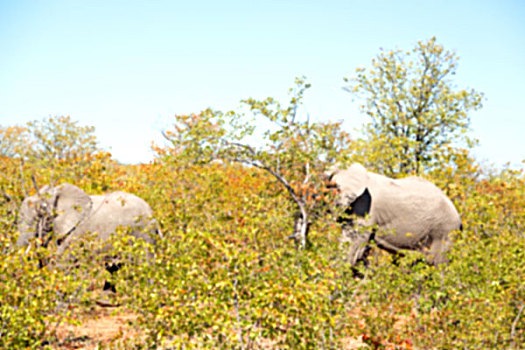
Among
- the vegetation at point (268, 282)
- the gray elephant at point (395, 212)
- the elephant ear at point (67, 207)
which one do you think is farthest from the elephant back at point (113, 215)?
the gray elephant at point (395, 212)

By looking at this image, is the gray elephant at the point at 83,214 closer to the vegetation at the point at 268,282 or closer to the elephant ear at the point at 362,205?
the vegetation at the point at 268,282

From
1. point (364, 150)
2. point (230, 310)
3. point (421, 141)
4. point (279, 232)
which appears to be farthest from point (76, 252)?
point (421, 141)

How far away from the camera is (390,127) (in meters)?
20.1

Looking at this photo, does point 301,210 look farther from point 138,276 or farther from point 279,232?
point 138,276

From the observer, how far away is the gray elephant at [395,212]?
38.1 ft

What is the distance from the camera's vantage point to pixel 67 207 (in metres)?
Answer: 11.5

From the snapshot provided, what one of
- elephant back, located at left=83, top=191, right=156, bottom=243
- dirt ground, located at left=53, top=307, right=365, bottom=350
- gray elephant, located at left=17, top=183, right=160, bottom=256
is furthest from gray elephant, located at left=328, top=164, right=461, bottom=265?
elephant back, located at left=83, top=191, right=156, bottom=243

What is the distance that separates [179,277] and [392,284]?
409 cm

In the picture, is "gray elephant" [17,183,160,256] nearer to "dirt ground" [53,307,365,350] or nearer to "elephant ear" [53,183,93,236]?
"elephant ear" [53,183,93,236]

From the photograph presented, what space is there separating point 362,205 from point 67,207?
6.26 metres

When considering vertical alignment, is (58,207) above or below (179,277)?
above

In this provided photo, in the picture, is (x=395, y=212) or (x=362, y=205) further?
(x=395, y=212)

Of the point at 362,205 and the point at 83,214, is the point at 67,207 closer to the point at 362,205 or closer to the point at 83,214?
the point at 83,214

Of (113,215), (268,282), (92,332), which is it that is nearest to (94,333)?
(92,332)
